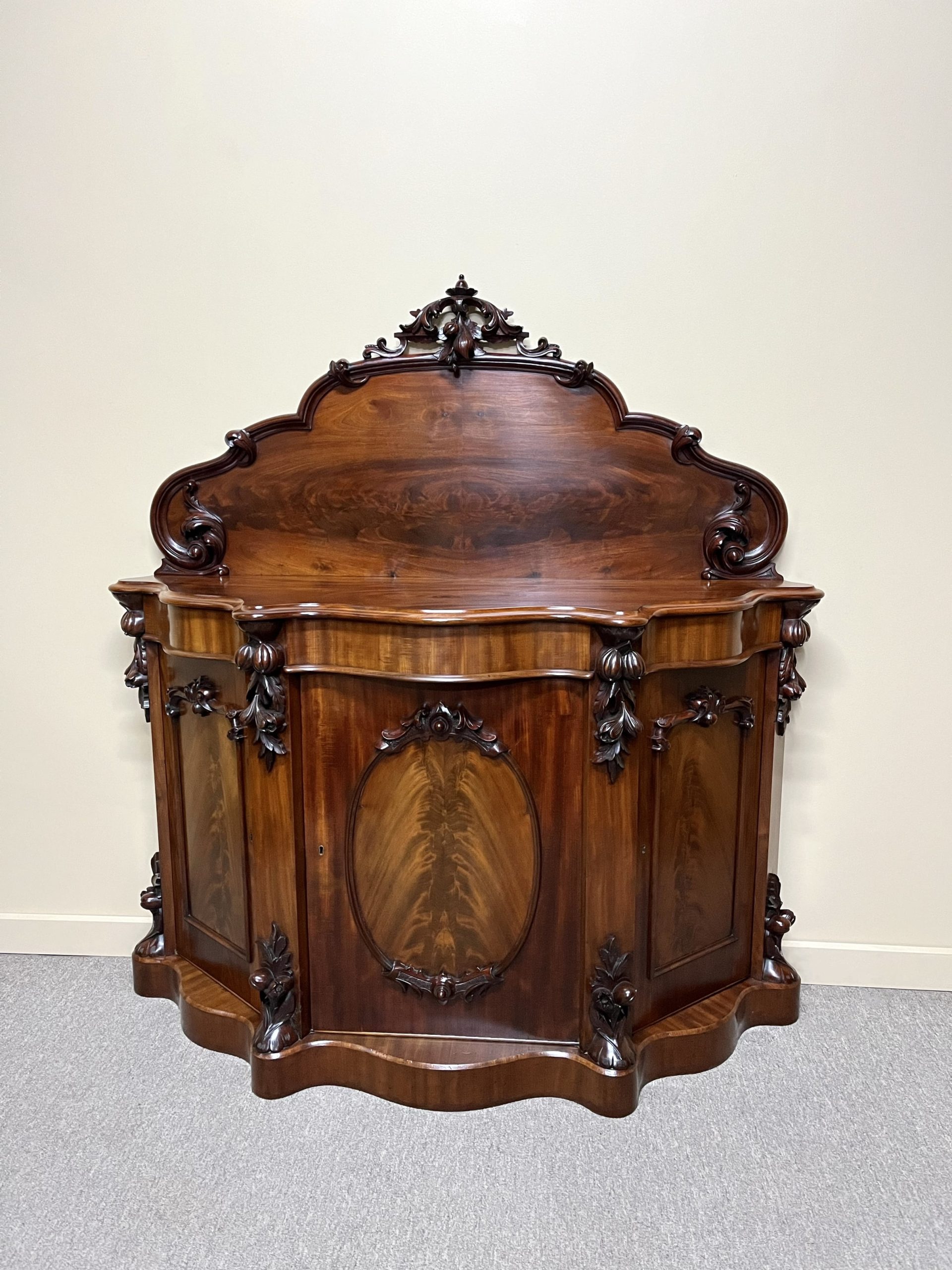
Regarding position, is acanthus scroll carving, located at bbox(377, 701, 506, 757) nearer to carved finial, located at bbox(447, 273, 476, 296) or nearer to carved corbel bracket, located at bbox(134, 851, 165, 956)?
carved corbel bracket, located at bbox(134, 851, 165, 956)

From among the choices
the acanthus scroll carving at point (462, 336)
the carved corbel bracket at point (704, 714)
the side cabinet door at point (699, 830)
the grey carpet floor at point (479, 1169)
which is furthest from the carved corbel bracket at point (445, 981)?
the acanthus scroll carving at point (462, 336)

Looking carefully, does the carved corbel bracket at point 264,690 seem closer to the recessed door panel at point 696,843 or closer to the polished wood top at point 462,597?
the polished wood top at point 462,597

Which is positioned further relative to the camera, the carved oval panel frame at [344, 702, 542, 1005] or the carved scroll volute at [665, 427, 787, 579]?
the carved scroll volute at [665, 427, 787, 579]

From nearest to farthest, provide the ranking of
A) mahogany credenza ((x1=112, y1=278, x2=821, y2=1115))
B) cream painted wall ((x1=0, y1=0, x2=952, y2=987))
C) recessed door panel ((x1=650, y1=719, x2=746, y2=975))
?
mahogany credenza ((x1=112, y1=278, x2=821, y2=1115))
recessed door panel ((x1=650, y1=719, x2=746, y2=975))
cream painted wall ((x1=0, y1=0, x2=952, y2=987))

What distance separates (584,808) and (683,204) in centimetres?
141

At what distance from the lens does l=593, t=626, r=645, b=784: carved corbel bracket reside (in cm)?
148

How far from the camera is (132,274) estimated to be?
6.79ft

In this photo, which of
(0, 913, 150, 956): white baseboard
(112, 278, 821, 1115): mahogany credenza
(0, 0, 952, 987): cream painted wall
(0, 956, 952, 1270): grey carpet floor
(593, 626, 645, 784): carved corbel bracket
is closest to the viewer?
(0, 956, 952, 1270): grey carpet floor

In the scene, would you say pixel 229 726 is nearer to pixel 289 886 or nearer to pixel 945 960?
pixel 289 886

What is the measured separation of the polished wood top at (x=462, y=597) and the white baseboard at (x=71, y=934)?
3.23ft

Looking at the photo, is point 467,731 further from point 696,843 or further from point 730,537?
point 730,537

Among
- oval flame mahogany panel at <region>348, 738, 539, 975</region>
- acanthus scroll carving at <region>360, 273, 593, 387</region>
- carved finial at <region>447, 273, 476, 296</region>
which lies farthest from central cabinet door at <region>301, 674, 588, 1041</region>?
carved finial at <region>447, 273, 476, 296</region>

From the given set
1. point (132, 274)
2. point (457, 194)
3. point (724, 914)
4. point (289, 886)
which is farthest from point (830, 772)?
point (132, 274)

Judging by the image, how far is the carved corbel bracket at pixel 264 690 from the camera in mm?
1561
